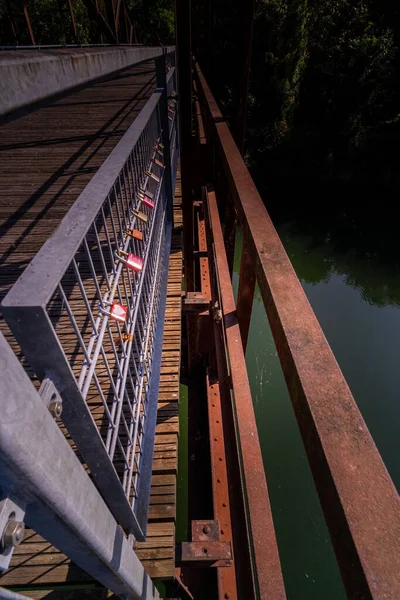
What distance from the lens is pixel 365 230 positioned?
14.9 m

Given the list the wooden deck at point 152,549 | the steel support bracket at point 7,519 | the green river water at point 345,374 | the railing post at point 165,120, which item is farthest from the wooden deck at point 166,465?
the green river water at point 345,374

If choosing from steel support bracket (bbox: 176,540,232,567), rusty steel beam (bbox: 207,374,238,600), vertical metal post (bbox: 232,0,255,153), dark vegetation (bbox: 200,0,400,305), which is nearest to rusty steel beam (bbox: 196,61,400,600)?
rusty steel beam (bbox: 207,374,238,600)

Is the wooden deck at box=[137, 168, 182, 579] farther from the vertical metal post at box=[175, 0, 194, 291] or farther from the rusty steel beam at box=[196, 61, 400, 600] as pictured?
the rusty steel beam at box=[196, 61, 400, 600]

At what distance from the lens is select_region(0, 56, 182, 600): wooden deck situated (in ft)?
5.98

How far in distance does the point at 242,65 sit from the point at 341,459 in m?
3.65

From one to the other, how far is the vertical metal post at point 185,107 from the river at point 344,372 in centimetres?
446

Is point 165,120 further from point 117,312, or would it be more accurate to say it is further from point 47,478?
point 47,478

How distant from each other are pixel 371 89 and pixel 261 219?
18.6 m

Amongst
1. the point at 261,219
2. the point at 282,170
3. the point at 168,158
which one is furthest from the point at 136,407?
the point at 282,170

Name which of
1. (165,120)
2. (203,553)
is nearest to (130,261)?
(203,553)

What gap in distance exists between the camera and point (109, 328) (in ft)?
4.53

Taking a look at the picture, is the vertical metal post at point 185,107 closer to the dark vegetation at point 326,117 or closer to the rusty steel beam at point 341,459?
the rusty steel beam at point 341,459

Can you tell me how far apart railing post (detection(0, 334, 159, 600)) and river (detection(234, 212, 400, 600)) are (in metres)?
5.49

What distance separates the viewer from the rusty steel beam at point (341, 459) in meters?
0.46
